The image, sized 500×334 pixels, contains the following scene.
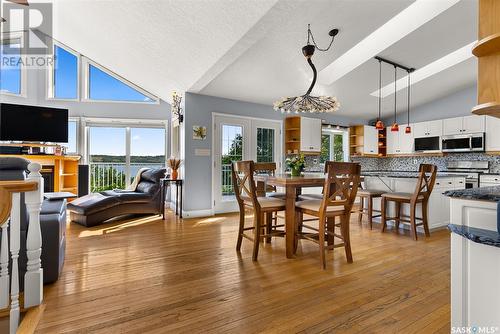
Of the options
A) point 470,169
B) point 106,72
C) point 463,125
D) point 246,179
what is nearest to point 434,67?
point 463,125

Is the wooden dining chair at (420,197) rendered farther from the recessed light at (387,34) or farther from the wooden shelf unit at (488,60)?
the wooden shelf unit at (488,60)

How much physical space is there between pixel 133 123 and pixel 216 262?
473 cm

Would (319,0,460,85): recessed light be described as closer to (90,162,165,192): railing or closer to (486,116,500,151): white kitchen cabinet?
(486,116,500,151): white kitchen cabinet

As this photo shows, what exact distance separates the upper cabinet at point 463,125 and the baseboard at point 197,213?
17.4 ft

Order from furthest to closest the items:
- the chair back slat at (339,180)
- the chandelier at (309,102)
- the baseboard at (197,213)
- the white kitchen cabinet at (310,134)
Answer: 1. the white kitchen cabinet at (310,134)
2. the baseboard at (197,213)
3. the chandelier at (309,102)
4. the chair back slat at (339,180)

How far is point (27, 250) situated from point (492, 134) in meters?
7.09

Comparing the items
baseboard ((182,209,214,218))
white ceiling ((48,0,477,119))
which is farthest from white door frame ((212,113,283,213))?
white ceiling ((48,0,477,119))

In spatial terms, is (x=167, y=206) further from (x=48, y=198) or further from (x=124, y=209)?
(x=48, y=198)

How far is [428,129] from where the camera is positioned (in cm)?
605

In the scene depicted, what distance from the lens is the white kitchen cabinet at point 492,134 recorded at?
4996 millimetres

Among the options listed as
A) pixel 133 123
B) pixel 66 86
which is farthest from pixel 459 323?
pixel 66 86

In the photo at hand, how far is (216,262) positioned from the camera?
8.67ft

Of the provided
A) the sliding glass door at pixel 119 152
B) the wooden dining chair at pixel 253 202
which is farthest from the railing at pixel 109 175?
the wooden dining chair at pixel 253 202

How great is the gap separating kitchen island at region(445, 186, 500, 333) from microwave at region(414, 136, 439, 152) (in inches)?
216
